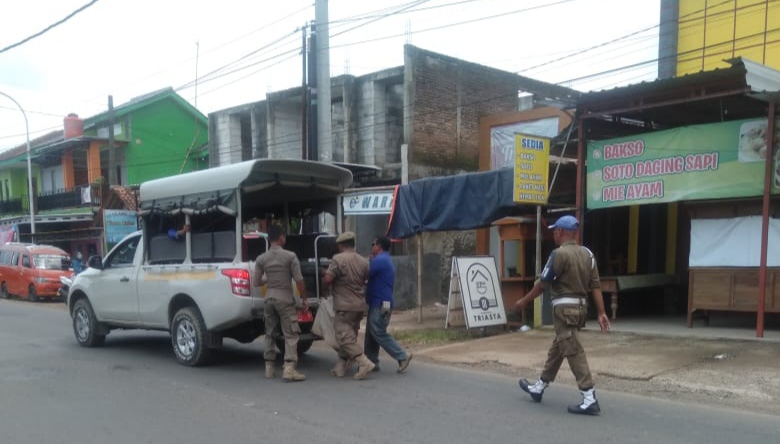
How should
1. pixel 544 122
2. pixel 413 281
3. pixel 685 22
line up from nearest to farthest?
1. pixel 685 22
2. pixel 413 281
3. pixel 544 122

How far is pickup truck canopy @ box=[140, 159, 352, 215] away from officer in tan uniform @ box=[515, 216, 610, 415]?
3.56 meters

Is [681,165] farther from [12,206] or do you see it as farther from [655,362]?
[12,206]

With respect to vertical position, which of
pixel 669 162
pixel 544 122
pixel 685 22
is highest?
pixel 685 22

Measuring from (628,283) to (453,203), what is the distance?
3.69m

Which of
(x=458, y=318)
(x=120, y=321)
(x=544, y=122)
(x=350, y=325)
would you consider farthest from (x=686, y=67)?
(x=120, y=321)

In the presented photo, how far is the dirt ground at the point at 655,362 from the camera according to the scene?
666 centimetres

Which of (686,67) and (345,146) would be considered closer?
(686,67)

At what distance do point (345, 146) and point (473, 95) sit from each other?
14.7ft

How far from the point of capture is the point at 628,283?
11938 millimetres

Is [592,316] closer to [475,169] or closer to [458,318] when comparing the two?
[458,318]

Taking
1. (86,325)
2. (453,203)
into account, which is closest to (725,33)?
(453,203)

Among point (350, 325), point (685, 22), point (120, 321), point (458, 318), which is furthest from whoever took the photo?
point (685, 22)

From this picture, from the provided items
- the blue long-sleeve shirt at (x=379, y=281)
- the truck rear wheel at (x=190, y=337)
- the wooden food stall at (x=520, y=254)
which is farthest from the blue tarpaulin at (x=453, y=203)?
the truck rear wheel at (x=190, y=337)

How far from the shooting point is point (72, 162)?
32.1 meters
